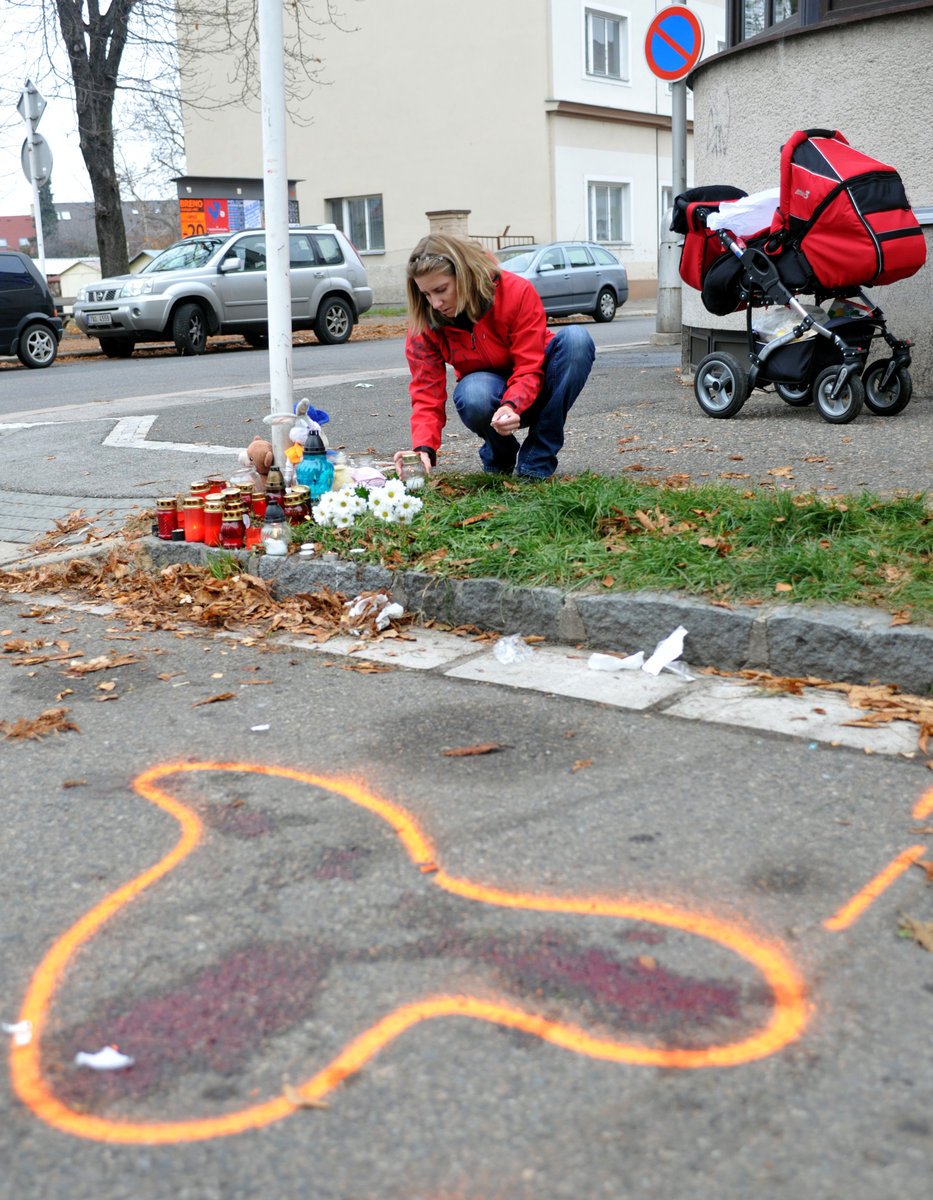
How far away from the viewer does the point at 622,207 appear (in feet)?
111

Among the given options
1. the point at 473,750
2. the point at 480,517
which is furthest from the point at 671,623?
the point at 480,517

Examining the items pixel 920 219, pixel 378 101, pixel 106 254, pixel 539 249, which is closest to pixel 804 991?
pixel 920 219

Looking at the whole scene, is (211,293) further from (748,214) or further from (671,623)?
(671,623)

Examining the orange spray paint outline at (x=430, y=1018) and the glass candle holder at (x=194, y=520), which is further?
the glass candle holder at (x=194, y=520)

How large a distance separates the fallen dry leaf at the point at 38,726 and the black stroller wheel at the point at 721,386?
537 cm

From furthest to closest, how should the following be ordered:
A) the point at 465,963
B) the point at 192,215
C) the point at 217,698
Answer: the point at 192,215 < the point at 217,698 < the point at 465,963

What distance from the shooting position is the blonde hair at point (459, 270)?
5184 mm

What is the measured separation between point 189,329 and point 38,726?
15.8 metres

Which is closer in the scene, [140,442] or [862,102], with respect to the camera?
[862,102]

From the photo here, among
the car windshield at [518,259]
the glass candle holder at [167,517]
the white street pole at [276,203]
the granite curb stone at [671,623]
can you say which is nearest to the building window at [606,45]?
the car windshield at [518,259]

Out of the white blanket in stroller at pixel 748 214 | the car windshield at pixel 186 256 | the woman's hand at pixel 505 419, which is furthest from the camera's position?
the car windshield at pixel 186 256

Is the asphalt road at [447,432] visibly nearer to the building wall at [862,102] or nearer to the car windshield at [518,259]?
the building wall at [862,102]

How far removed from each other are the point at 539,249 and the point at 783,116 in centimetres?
1528

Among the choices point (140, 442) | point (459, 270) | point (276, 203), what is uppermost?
point (276, 203)
